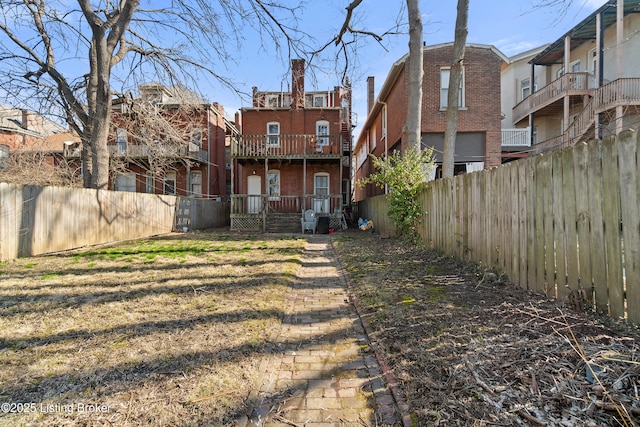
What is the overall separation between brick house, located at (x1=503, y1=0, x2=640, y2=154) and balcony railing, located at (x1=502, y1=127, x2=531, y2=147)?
0.63m

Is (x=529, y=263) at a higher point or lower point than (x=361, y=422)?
higher

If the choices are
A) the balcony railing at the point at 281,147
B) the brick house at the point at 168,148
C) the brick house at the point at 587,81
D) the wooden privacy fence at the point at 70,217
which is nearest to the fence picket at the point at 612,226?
the brick house at the point at 587,81

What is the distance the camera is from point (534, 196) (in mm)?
3865

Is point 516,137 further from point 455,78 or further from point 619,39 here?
point 455,78

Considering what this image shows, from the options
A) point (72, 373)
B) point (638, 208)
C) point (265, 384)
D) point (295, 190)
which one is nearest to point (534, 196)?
point (638, 208)

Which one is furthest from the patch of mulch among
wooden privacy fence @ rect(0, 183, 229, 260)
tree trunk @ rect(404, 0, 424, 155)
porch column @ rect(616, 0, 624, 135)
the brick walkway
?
porch column @ rect(616, 0, 624, 135)

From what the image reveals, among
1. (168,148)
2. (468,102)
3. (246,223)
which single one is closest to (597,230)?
(468,102)

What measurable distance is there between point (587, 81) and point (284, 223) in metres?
16.1

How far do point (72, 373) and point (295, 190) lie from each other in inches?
681

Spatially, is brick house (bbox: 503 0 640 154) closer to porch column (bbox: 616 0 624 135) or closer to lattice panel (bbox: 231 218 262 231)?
porch column (bbox: 616 0 624 135)

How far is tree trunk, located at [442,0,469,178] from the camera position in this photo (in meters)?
8.55

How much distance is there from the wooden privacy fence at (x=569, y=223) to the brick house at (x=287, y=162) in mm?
11536

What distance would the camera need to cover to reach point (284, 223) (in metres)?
16.4

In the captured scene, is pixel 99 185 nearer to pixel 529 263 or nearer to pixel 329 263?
pixel 329 263
